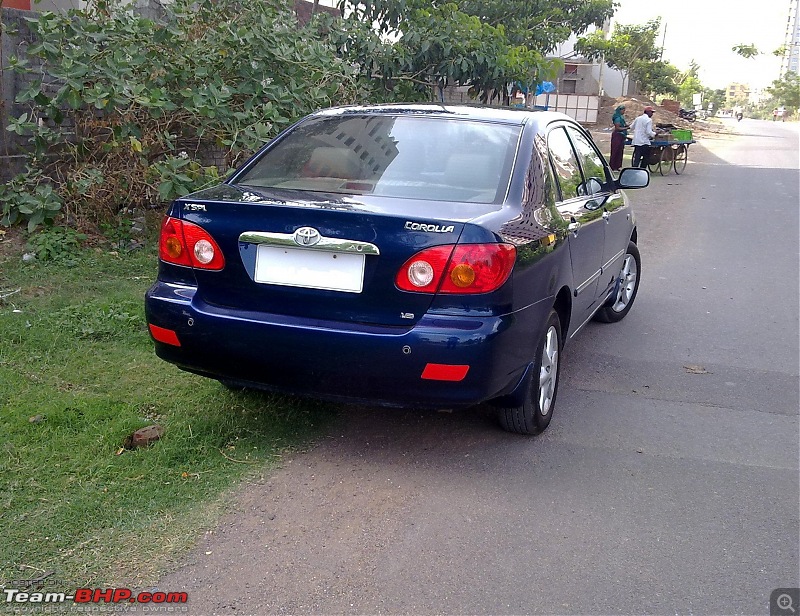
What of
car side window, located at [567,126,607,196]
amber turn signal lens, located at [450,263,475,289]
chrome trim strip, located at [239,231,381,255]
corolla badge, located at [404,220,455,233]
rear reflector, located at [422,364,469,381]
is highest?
car side window, located at [567,126,607,196]

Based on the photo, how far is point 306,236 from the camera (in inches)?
133

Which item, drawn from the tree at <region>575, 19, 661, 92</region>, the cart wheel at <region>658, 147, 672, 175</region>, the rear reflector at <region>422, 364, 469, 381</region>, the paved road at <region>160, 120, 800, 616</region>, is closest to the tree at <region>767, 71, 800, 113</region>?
the tree at <region>575, 19, 661, 92</region>

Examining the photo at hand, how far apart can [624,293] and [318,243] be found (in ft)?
12.4

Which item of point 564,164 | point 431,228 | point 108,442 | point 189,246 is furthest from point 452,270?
point 108,442

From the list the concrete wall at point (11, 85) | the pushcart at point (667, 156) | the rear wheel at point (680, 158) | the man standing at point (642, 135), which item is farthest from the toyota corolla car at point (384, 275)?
the rear wheel at point (680, 158)

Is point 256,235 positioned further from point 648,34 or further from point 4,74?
point 648,34

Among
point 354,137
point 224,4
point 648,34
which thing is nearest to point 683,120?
point 648,34

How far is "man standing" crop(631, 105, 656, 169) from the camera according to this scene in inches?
682

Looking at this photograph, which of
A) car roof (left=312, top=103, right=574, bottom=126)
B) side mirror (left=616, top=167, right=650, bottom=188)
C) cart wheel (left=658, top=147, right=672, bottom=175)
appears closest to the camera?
car roof (left=312, top=103, right=574, bottom=126)

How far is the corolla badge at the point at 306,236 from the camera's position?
3.38 m

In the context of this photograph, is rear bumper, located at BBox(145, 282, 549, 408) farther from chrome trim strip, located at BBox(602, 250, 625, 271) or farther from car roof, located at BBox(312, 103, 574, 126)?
chrome trim strip, located at BBox(602, 250, 625, 271)

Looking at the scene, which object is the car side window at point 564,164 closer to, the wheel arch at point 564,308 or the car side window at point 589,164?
→ the car side window at point 589,164

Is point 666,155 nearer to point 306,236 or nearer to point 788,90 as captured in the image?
point 306,236

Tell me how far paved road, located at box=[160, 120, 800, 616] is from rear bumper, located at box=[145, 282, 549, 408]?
1.44 ft
